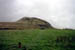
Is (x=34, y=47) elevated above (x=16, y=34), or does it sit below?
below

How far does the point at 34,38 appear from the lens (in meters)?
6.42

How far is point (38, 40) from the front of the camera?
20.7ft

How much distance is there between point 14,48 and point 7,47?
0.94 ft

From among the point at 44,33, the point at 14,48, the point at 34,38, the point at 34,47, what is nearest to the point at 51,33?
the point at 44,33

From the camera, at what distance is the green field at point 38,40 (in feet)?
19.4

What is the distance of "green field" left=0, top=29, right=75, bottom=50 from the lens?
5918 millimetres

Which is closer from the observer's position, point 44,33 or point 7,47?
point 7,47

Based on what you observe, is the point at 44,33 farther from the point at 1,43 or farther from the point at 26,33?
the point at 1,43

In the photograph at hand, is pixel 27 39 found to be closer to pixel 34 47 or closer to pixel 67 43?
pixel 34 47

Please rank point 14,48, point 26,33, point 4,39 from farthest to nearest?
point 26,33
point 4,39
point 14,48

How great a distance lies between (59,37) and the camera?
21.3 ft

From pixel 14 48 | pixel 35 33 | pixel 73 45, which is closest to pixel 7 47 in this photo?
pixel 14 48

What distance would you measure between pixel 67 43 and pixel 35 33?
142 cm

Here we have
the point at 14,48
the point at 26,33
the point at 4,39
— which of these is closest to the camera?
the point at 14,48
